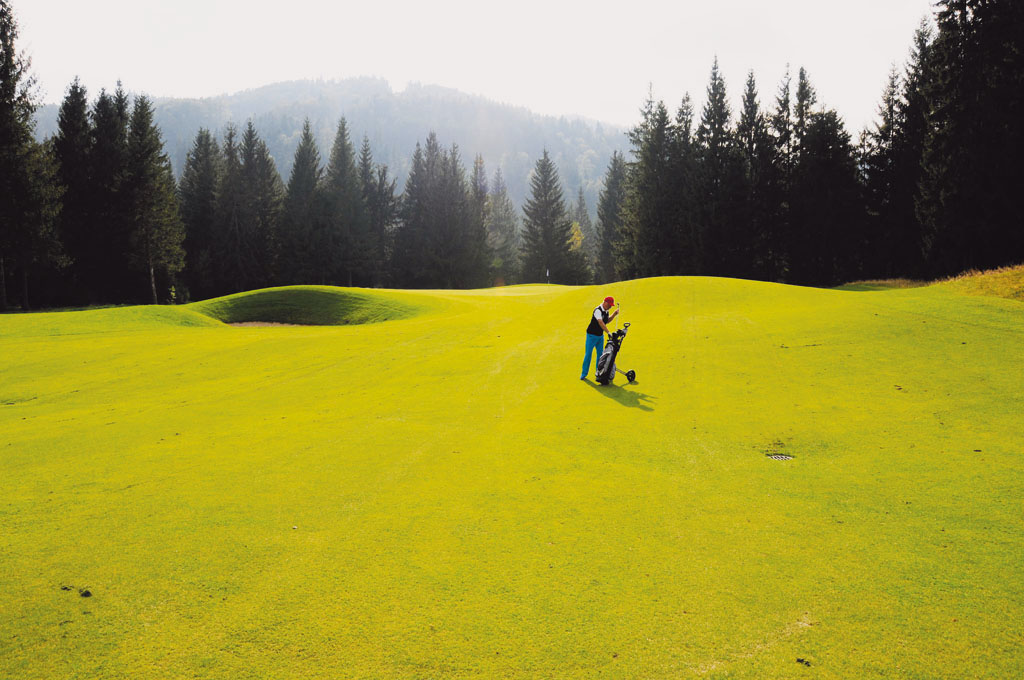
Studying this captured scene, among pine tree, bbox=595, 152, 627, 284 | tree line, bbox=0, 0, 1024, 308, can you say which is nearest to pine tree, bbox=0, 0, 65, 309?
tree line, bbox=0, 0, 1024, 308

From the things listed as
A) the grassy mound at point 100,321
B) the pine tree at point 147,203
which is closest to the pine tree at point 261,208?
the pine tree at point 147,203

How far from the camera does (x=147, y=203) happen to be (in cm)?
4853

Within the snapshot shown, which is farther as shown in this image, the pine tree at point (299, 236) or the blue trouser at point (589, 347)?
the pine tree at point (299, 236)

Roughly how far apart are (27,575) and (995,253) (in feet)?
138

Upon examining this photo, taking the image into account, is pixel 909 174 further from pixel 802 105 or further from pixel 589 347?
pixel 589 347

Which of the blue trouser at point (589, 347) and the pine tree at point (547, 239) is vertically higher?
the pine tree at point (547, 239)

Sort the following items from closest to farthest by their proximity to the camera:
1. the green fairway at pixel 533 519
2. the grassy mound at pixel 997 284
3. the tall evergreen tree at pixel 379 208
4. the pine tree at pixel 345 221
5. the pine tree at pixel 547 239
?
the green fairway at pixel 533 519 < the grassy mound at pixel 997 284 < the pine tree at pixel 345 221 < the tall evergreen tree at pixel 379 208 < the pine tree at pixel 547 239

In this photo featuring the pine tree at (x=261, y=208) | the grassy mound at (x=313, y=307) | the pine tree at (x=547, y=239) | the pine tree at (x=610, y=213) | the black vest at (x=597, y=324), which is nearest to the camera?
the black vest at (x=597, y=324)

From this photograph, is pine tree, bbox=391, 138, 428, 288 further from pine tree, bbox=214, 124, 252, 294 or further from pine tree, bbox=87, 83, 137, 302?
pine tree, bbox=87, 83, 137, 302

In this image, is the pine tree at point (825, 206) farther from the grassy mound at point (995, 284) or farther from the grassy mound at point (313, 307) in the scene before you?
the grassy mound at point (313, 307)

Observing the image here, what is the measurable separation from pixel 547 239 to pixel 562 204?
572 centimetres

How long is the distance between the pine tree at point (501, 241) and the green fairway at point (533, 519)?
72.0m

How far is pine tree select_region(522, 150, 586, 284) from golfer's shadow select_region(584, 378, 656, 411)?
67.7 meters

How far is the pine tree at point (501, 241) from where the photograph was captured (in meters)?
88.2
